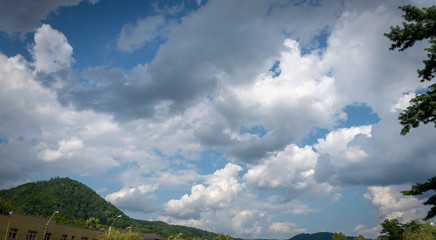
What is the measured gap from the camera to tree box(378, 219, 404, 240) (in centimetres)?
10094

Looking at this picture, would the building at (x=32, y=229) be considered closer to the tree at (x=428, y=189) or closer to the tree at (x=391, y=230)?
the tree at (x=428, y=189)

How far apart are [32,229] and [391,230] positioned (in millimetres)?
107635

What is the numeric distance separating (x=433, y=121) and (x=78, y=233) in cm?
6144

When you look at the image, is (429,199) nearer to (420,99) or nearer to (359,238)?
(420,99)

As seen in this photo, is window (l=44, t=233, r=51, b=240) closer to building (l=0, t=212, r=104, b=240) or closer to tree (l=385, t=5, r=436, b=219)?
building (l=0, t=212, r=104, b=240)

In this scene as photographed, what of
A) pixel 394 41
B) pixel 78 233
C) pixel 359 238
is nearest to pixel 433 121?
pixel 394 41

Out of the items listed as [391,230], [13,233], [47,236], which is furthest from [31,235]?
[391,230]

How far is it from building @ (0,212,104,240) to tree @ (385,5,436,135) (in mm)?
50149

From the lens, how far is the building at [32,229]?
138 feet

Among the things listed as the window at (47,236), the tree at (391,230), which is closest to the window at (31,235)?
the window at (47,236)

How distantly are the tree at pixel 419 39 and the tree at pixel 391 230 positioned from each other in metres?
94.6

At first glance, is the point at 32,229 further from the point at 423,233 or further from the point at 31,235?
the point at 423,233

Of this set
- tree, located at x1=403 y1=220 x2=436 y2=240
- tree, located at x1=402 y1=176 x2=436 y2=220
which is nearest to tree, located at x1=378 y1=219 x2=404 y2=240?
tree, located at x1=403 y1=220 x2=436 y2=240

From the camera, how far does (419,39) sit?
2525 centimetres
